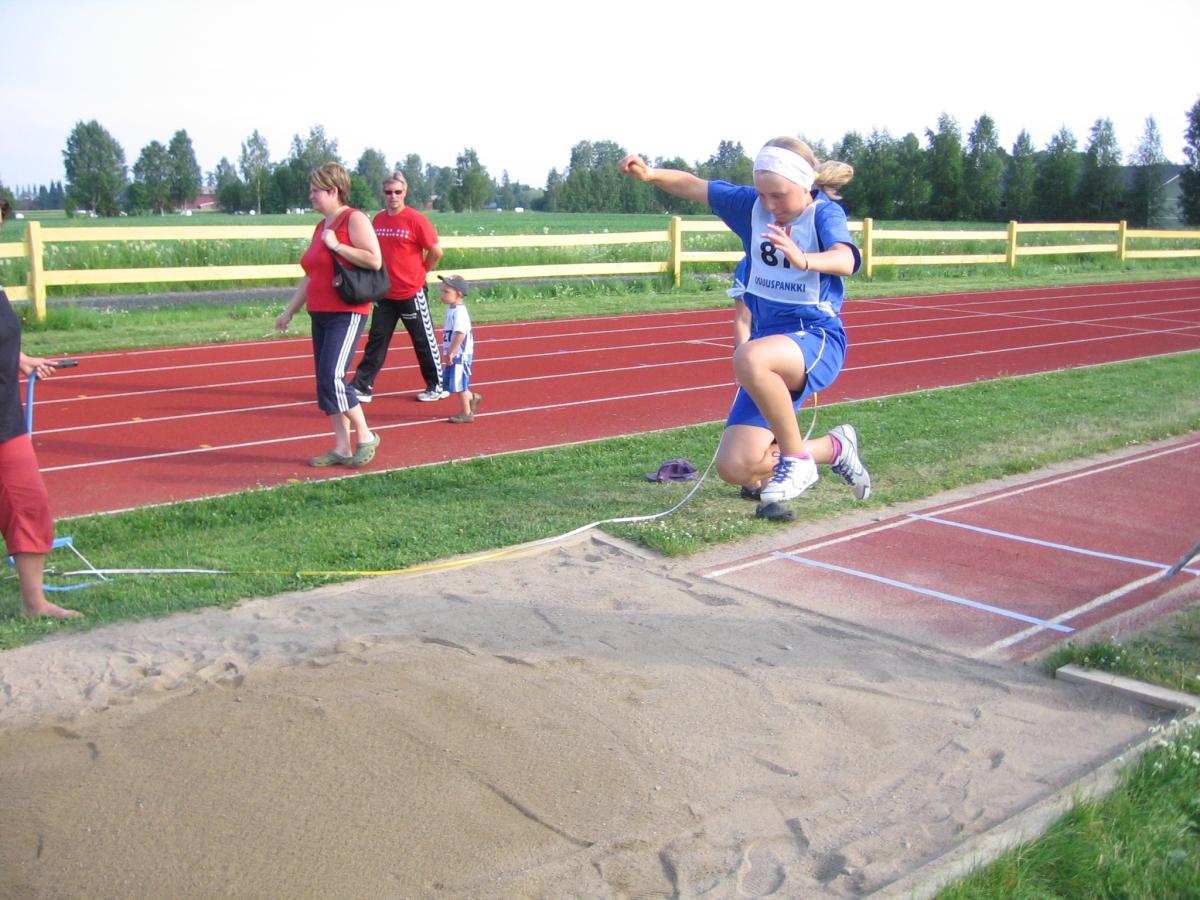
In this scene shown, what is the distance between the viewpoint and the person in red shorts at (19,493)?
5059mm

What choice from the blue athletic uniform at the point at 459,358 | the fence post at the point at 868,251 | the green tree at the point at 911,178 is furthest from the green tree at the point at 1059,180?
the blue athletic uniform at the point at 459,358

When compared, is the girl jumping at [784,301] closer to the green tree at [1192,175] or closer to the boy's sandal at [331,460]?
the boy's sandal at [331,460]

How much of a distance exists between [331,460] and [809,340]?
428cm

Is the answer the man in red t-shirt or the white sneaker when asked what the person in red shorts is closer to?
the white sneaker

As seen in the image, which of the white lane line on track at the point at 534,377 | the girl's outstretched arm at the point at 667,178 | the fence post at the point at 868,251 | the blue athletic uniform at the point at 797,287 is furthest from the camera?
the fence post at the point at 868,251

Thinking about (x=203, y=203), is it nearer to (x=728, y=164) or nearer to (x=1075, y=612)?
(x=728, y=164)

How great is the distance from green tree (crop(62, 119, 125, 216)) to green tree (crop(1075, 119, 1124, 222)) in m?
81.4

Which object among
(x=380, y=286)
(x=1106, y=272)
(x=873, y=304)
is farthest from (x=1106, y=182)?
(x=380, y=286)

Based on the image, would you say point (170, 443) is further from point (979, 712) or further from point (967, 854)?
point (967, 854)

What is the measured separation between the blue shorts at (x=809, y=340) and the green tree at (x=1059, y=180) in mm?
76332

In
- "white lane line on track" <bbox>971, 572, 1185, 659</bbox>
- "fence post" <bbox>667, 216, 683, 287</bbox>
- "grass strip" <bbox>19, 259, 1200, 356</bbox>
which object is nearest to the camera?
"white lane line on track" <bbox>971, 572, 1185, 659</bbox>

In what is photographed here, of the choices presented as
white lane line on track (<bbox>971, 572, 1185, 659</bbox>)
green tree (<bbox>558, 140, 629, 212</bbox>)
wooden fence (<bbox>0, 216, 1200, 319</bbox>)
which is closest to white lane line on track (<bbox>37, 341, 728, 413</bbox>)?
wooden fence (<bbox>0, 216, 1200, 319</bbox>)

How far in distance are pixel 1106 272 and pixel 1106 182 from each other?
49.6 m

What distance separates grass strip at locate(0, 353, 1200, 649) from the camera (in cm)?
573
